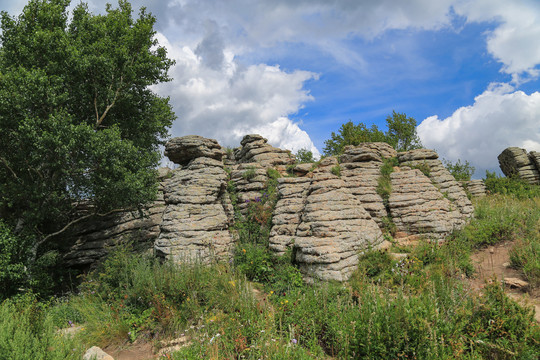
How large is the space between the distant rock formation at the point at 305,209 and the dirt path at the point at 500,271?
1.39 m

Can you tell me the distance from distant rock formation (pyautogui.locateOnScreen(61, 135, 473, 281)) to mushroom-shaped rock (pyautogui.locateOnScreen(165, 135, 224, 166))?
5cm

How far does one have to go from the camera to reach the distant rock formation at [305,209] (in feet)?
32.9

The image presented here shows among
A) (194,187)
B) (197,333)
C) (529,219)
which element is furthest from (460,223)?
(194,187)

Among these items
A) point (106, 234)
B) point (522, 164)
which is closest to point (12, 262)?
point (106, 234)

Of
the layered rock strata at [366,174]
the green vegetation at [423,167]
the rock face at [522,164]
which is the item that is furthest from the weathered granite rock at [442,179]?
the rock face at [522,164]

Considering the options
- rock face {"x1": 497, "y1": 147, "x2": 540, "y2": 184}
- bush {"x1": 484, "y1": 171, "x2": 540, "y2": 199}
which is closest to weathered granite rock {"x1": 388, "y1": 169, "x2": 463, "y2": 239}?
bush {"x1": 484, "y1": 171, "x2": 540, "y2": 199}

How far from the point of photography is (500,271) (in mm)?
8680

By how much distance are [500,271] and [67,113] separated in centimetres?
1652

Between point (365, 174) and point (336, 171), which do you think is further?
point (336, 171)

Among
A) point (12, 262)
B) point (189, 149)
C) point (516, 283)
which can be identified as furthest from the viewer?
point (189, 149)

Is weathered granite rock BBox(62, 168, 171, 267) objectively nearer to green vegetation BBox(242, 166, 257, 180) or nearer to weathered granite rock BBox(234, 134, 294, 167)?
green vegetation BBox(242, 166, 257, 180)

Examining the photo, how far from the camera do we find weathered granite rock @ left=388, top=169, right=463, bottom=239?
10.9m

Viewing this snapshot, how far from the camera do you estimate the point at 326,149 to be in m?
33.3

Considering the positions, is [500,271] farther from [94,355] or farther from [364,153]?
[94,355]
